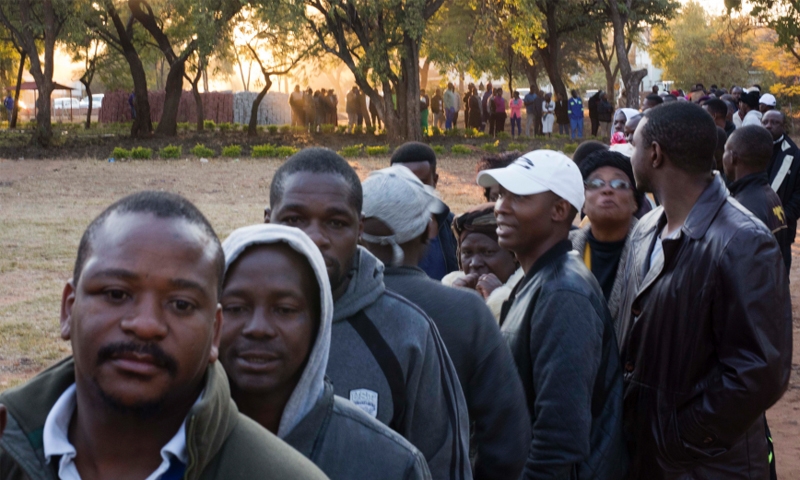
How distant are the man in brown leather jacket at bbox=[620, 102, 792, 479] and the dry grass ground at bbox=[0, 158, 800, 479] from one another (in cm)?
Answer: 302

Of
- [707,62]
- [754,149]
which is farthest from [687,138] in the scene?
[707,62]

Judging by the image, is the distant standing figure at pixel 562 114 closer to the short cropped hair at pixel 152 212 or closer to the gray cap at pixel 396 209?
the gray cap at pixel 396 209

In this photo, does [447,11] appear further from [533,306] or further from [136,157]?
[533,306]

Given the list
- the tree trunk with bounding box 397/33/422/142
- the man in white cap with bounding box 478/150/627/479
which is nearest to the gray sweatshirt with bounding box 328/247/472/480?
the man in white cap with bounding box 478/150/627/479

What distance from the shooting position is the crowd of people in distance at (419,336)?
1543 mm

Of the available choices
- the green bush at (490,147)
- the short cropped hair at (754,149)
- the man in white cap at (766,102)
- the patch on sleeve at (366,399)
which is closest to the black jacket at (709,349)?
the patch on sleeve at (366,399)

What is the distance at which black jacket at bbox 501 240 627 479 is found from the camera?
287cm

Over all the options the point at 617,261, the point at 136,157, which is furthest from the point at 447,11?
the point at 617,261

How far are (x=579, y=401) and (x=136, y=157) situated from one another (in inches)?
905

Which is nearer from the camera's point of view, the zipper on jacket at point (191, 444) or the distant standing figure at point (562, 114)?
the zipper on jacket at point (191, 444)

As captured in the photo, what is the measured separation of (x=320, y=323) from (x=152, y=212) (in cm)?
55

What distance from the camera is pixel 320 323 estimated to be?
205cm

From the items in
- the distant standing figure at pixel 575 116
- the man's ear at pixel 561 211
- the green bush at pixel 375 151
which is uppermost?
the distant standing figure at pixel 575 116

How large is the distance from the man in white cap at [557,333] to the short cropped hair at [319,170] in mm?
724
